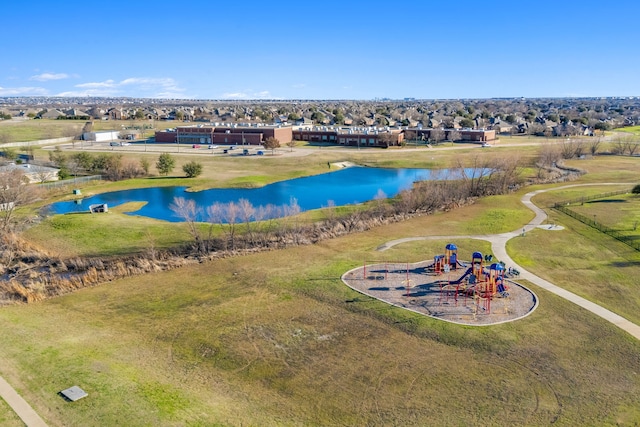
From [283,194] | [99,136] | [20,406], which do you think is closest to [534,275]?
[20,406]

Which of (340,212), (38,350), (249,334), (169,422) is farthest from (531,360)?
(340,212)

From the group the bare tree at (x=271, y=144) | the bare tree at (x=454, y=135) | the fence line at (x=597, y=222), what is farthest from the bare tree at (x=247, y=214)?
the bare tree at (x=454, y=135)

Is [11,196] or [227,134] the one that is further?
[227,134]

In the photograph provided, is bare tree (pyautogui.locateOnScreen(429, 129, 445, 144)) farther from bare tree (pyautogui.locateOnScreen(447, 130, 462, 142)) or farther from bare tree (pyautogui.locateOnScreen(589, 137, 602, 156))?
bare tree (pyautogui.locateOnScreen(589, 137, 602, 156))

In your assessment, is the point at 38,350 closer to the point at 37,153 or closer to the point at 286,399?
the point at 286,399

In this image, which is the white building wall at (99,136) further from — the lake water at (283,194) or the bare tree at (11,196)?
the bare tree at (11,196)

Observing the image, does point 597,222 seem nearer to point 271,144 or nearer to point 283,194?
point 283,194

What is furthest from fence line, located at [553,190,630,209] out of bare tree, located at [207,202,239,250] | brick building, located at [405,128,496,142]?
brick building, located at [405,128,496,142]
